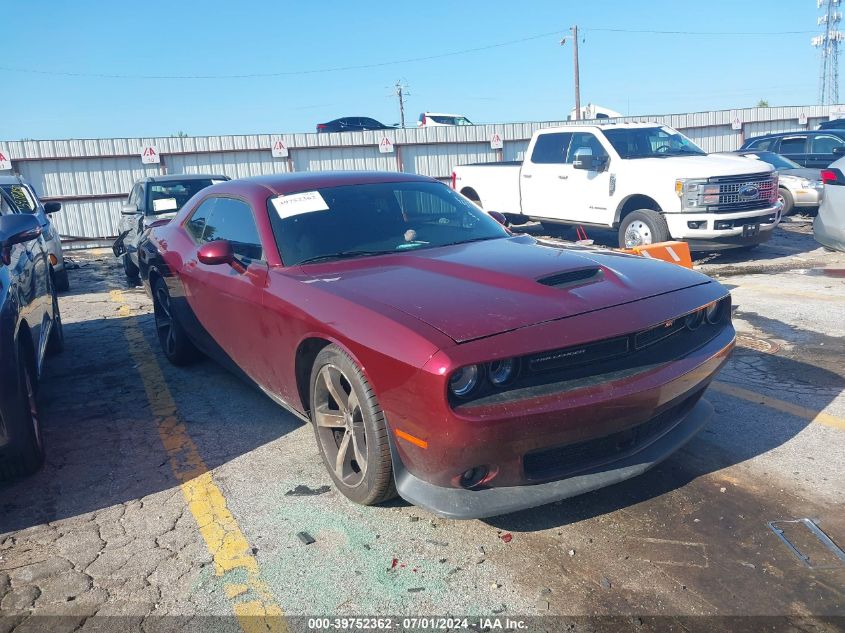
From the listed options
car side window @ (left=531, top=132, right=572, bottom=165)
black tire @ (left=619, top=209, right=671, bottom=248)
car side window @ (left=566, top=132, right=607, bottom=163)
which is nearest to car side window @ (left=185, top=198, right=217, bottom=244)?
black tire @ (left=619, top=209, right=671, bottom=248)

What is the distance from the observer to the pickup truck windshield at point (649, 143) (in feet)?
34.5

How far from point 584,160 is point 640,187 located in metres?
1.01

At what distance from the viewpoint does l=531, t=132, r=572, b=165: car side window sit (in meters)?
11.5

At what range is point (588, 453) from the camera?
9.88 ft

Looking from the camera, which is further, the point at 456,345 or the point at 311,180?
the point at 311,180

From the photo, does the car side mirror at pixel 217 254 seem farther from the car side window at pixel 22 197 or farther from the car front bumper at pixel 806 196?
the car front bumper at pixel 806 196

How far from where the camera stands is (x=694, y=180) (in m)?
9.41

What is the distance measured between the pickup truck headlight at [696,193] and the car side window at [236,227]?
21.8 ft

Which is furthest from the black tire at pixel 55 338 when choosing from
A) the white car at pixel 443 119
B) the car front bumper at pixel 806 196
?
the white car at pixel 443 119

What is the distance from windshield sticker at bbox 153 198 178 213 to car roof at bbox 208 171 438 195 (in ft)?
18.7

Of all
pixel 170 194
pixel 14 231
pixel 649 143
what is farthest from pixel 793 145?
pixel 14 231

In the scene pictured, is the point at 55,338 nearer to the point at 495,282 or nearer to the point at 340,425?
the point at 340,425

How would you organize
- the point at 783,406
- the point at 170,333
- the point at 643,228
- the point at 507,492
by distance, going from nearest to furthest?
the point at 507,492 < the point at 783,406 < the point at 170,333 < the point at 643,228

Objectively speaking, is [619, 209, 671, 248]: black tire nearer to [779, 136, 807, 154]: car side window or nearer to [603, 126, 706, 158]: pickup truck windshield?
[603, 126, 706, 158]: pickup truck windshield
